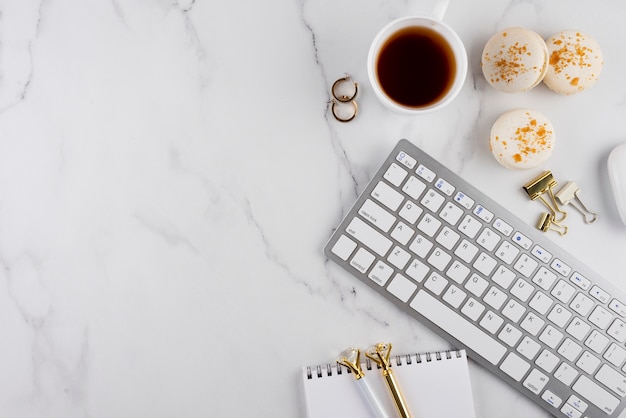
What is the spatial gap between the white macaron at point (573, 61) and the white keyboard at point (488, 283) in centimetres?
16

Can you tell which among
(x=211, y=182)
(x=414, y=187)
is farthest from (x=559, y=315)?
(x=211, y=182)

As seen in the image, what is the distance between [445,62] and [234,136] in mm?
265

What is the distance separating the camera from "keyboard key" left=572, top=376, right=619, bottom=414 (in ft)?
2.21

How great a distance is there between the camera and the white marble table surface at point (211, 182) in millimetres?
708

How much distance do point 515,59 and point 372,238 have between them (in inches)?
10.2

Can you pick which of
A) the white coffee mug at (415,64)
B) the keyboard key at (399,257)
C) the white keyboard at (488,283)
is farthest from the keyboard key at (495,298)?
the white coffee mug at (415,64)

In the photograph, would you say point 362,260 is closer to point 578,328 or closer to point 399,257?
point 399,257

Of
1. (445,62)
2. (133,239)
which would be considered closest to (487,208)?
(445,62)

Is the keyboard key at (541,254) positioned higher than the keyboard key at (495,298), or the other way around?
the keyboard key at (541,254)

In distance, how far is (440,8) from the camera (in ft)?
2.34

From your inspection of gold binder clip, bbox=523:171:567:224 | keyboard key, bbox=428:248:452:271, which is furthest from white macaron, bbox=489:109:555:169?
keyboard key, bbox=428:248:452:271

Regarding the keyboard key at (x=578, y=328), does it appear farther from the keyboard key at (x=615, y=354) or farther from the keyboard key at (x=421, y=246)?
the keyboard key at (x=421, y=246)

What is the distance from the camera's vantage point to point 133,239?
72 cm

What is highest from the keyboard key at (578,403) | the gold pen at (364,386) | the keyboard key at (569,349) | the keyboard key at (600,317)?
the keyboard key at (600,317)
